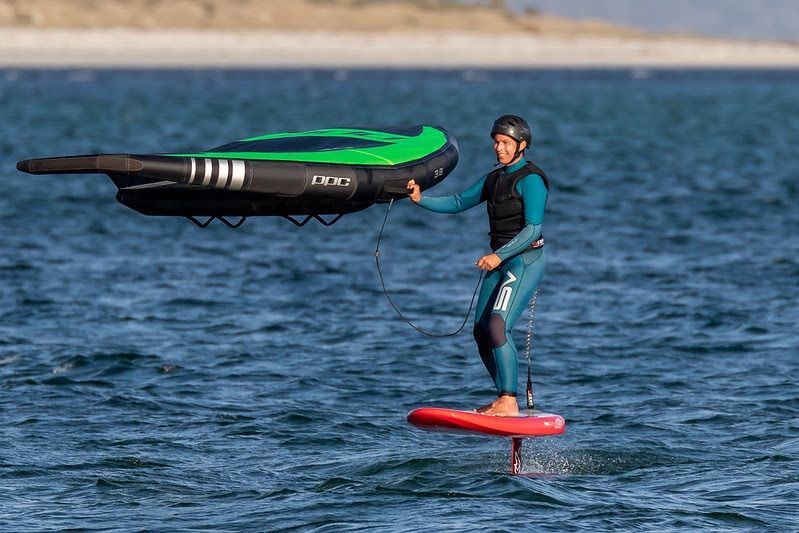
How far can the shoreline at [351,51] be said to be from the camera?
146337 mm

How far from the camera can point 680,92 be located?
115625 mm

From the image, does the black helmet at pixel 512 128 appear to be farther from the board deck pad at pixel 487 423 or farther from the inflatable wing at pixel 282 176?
the board deck pad at pixel 487 423

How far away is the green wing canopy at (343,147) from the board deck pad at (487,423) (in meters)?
2.83

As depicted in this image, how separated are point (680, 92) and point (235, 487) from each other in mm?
105919

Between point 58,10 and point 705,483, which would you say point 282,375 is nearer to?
point 705,483

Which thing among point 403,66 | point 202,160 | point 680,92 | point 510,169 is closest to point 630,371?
point 510,169

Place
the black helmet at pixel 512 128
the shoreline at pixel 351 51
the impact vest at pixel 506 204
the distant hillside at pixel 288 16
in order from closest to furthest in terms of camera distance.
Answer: the black helmet at pixel 512 128, the impact vest at pixel 506 204, the shoreline at pixel 351 51, the distant hillside at pixel 288 16

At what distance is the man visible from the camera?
44.7 feet

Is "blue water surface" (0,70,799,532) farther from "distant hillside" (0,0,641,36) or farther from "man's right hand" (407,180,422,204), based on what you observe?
"distant hillside" (0,0,641,36)

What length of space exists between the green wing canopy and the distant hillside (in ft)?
456

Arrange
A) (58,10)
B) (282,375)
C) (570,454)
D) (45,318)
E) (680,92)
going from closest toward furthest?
(570,454) → (282,375) → (45,318) → (680,92) → (58,10)

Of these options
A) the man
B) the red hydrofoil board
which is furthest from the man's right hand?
the red hydrofoil board

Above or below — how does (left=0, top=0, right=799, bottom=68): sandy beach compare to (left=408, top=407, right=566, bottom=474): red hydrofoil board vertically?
above

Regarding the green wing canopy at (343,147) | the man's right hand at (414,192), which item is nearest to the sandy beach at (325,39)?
the green wing canopy at (343,147)
